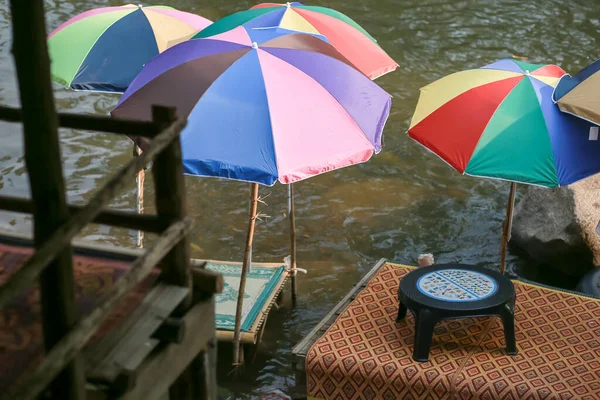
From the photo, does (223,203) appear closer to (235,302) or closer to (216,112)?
(235,302)

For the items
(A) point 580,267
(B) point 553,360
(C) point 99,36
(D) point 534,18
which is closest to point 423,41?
(D) point 534,18

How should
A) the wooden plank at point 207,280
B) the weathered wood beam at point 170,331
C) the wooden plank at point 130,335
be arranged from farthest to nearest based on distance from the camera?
the wooden plank at point 207,280
the weathered wood beam at point 170,331
the wooden plank at point 130,335

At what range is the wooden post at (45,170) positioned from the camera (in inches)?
99.9

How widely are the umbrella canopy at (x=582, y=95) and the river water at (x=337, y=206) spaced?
8.55 ft

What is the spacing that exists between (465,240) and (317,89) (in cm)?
355

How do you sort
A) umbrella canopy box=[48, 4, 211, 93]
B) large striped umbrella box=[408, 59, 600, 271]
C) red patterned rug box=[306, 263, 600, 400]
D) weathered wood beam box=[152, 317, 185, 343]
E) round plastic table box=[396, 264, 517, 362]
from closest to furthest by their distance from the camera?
weathered wood beam box=[152, 317, 185, 343]
red patterned rug box=[306, 263, 600, 400]
round plastic table box=[396, 264, 517, 362]
large striped umbrella box=[408, 59, 600, 271]
umbrella canopy box=[48, 4, 211, 93]

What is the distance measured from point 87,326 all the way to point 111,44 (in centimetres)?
415

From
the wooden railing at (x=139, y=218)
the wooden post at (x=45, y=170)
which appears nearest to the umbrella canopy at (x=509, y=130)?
the wooden railing at (x=139, y=218)

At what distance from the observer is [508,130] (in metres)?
5.54

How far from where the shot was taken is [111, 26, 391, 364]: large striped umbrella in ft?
16.5

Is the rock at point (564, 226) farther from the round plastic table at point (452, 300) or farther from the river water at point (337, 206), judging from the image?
the round plastic table at point (452, 300)

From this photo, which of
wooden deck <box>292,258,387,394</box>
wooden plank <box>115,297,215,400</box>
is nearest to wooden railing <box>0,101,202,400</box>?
wooden plank <box>115,297,215,400</box>

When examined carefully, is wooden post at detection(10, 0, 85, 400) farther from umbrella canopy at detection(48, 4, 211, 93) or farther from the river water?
umbrella canopy at detection(48, 4, 211, 93)

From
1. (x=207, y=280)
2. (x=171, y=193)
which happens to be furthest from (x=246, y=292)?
(x=171, y=193)
